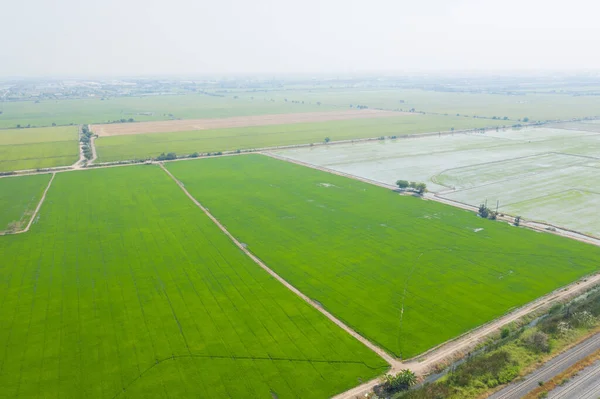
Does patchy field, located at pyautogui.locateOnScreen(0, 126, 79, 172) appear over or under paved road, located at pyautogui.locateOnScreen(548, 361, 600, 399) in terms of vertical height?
over

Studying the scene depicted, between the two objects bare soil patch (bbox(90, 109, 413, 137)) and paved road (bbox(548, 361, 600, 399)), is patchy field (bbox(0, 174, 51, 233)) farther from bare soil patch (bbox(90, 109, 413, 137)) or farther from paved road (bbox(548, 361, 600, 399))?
paved road (bbox(548, 361, 600, 399))

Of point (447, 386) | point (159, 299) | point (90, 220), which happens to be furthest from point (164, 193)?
point (447, 386)

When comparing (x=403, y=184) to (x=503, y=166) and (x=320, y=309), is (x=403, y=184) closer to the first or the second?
(x=503, y=166)

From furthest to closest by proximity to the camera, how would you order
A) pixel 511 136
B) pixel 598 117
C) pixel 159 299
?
pixel 598 117
pixel 511 136
pixel 159 299

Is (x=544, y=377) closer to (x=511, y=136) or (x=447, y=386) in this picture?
(x=447, y=386)

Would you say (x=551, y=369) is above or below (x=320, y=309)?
below

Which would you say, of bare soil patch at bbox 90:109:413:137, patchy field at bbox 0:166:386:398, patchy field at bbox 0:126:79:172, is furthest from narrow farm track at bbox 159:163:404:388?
bare soil patch at bbox 90:109:413:137

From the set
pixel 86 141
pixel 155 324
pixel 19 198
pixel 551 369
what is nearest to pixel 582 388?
pixel 551 369
